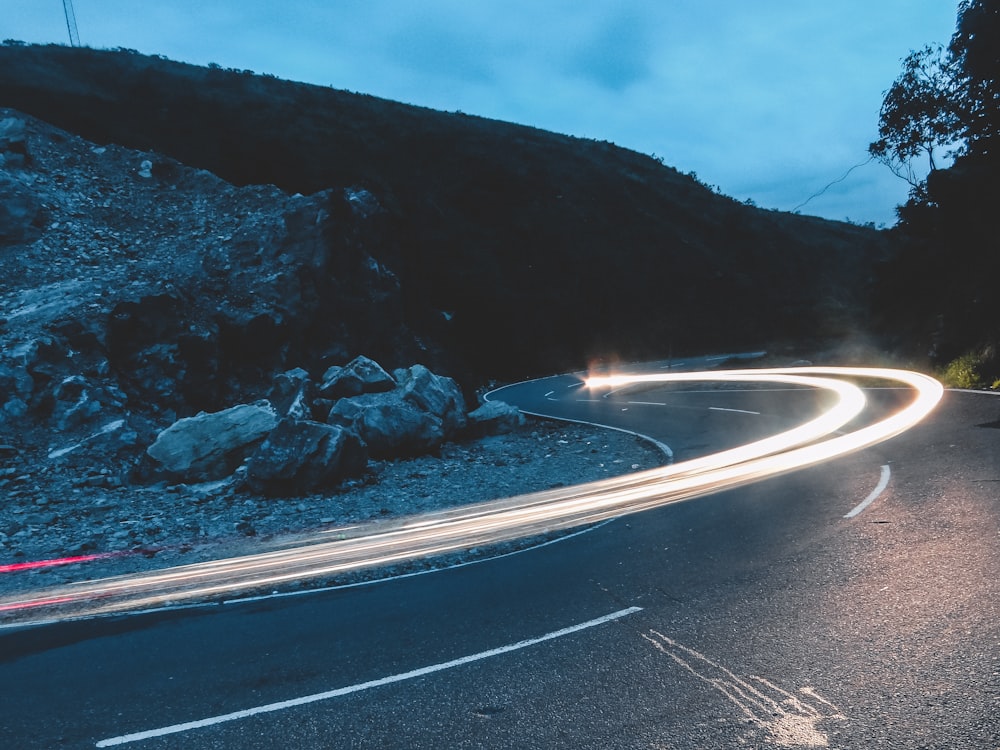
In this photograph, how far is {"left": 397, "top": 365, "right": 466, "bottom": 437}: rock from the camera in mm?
19375

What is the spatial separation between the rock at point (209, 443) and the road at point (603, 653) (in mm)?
7796

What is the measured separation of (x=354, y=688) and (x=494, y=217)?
54.2 metres

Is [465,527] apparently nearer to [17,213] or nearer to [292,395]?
[292,395]

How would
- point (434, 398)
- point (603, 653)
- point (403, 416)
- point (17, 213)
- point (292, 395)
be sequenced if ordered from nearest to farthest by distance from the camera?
point (603, 653) < point (403, 416) < point (292, 395) < point (434, 398) < point (17, 213)

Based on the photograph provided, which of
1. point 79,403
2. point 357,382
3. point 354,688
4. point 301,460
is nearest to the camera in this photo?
point 354,688

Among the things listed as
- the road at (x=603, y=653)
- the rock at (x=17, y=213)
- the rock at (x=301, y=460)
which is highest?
the rock at (x=17, y=213)

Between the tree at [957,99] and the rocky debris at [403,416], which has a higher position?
the tree at [957,99]

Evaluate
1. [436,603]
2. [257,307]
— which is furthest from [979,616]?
[257,307]

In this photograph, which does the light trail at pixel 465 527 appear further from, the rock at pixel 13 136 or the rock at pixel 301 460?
the rock at pixel 13 136

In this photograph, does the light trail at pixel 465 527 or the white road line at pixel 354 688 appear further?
the light trail at pixel 465 527

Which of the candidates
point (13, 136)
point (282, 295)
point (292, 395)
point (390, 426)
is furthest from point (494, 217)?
point (390, 426)

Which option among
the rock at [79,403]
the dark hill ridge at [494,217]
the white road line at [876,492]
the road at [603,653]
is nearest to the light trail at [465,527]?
the road at [603,653]

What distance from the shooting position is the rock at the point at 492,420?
67.8 feet

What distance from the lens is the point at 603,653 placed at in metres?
5.29
